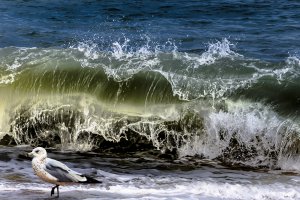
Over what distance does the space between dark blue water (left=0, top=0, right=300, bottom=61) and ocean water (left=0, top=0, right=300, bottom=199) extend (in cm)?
66

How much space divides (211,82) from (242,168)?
6.47 feet

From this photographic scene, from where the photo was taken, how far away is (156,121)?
9.34 meters

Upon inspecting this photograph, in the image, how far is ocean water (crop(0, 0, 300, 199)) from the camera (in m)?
7.12

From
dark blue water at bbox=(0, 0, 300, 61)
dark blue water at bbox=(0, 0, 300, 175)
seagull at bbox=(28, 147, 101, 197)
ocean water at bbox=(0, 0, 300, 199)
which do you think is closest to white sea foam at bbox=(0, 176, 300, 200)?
ocean water at bbox=(0, 0, 300, 199)

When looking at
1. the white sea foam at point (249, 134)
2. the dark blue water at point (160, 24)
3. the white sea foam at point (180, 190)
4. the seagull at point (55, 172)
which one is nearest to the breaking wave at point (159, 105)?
the white sea foam at point (249, 134)

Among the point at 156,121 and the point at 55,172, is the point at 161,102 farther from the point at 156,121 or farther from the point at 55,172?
the point at 55,172

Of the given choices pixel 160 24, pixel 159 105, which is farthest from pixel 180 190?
pixel 160 24

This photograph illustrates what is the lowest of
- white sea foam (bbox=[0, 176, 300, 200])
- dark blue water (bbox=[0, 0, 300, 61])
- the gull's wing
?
white sea foam (bbox=[0, 176, 300, 200])

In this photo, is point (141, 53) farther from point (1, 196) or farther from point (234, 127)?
point (1, 196)

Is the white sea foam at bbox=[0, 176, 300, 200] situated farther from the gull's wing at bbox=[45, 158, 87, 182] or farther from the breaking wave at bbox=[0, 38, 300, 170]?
the breaking wave at bbox=[0, 38, 300, 170]

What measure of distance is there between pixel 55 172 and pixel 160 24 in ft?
36.5

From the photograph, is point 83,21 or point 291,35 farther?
point 83,21

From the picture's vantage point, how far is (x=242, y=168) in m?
8.09

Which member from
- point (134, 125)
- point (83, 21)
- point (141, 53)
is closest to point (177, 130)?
point (134, 125)
